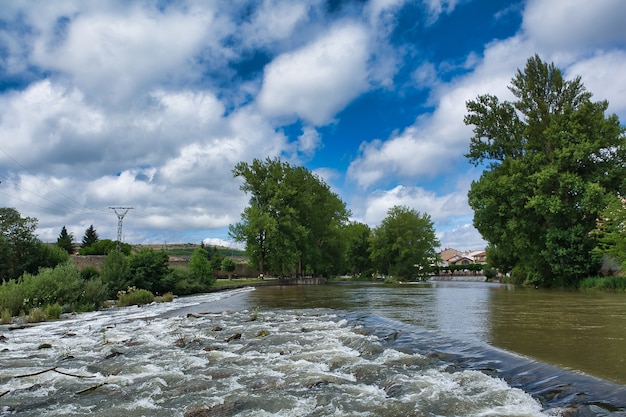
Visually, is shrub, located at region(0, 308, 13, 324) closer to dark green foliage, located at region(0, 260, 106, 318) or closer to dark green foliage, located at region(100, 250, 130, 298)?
dark green foliage, located at region(0, 260, 106, 318)

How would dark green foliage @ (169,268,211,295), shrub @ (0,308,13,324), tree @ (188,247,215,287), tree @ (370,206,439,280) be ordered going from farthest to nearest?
tree @ (370,206,439,280) < tree @ (188,247,215,287) < dark green foliage @ (169,268,211,295) < shrub @ (0,308,13,324)

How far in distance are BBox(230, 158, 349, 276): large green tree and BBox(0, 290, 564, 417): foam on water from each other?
45466 mm

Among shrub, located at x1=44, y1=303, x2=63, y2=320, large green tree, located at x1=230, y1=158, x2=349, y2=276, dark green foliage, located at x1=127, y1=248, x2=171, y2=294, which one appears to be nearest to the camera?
shrub, located at x1=44, y1=303, x2=63, y2=320

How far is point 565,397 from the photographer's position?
542 centimetres

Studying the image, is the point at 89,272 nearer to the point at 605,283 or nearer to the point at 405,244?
the point at 605,283

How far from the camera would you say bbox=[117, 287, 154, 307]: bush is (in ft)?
81.7

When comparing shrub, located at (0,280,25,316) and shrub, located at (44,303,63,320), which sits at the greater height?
shrub, located at (0,280,25,316)

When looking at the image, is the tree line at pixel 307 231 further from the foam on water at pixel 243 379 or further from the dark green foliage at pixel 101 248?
the foam on water at pixel 243 379

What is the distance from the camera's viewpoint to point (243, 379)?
22.9 feet

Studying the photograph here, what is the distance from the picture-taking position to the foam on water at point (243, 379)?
547cm

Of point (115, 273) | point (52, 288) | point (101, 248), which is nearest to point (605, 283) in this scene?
point (115, 273)

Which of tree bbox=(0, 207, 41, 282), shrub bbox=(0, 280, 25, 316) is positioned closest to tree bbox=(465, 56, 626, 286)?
shrub bbox=(0, 280, 25, 316)

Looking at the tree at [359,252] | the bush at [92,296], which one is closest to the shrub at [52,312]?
the bush at [92,296]

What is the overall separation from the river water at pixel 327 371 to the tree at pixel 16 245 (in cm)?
2089
